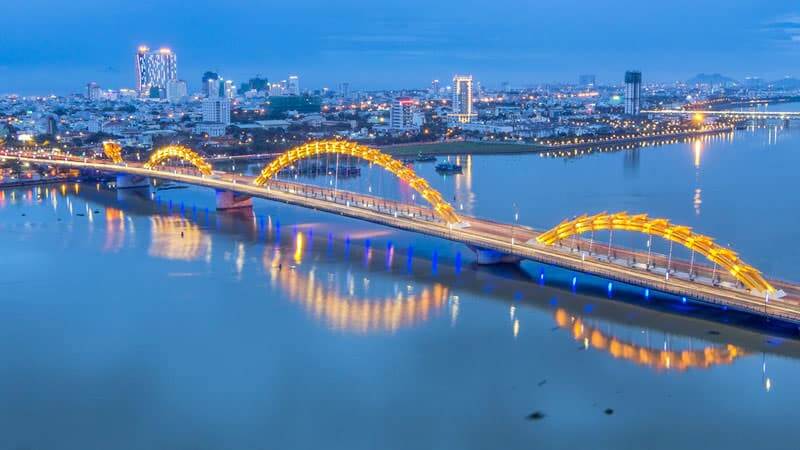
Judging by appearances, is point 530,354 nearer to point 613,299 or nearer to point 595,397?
point 595,397

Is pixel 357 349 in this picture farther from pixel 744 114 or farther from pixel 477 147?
pixel 744 114

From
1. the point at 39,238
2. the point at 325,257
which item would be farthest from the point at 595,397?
the point at 39,238

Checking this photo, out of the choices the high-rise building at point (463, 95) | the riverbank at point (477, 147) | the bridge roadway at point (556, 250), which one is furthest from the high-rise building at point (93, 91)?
the bridge roadway at point (556, 250)

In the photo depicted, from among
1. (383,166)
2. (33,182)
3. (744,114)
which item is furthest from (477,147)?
(744,114)

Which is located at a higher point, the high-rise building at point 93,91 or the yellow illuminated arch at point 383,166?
the high-rise building at point 93,91

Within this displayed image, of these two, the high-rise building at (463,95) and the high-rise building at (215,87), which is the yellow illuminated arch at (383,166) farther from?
the high-rise building at (215,87)

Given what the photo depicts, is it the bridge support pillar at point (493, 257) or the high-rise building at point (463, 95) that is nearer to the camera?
the bridge support pillar at point (493, 257)
